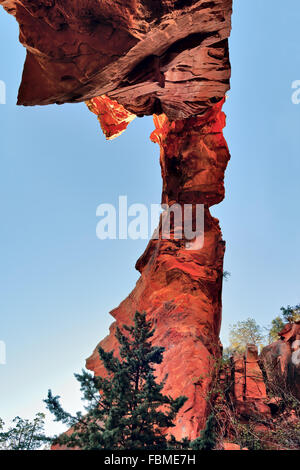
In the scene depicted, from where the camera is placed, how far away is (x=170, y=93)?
11.1 meters

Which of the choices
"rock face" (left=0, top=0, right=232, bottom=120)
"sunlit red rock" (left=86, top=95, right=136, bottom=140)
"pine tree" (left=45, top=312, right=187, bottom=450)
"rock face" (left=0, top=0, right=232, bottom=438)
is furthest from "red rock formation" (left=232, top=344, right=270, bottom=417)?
"sunlit red rock" (left=86, top=95, right=136, bottom=140)

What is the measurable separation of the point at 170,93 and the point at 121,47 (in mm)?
3561

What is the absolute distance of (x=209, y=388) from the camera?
848cm

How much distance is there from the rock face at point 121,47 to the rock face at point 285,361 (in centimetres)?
1041

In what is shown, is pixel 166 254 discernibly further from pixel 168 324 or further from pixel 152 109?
pixel 152 109

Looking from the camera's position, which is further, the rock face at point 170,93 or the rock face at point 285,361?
the rock face at point 285,361

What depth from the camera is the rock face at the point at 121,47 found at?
23.2 ft

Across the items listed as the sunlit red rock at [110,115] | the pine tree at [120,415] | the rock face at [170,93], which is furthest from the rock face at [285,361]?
the sunlit red rock at [110,115]

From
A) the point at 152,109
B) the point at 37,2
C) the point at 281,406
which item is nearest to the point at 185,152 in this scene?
the point at 152,109

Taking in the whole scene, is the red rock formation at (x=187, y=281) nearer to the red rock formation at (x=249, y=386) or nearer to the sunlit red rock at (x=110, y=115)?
the red rock formation at (x=249, y=386)

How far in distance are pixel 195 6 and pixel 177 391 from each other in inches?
397

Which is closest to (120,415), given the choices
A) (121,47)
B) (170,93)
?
(121,47)

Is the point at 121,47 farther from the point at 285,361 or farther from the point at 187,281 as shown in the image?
the point at 285,361
